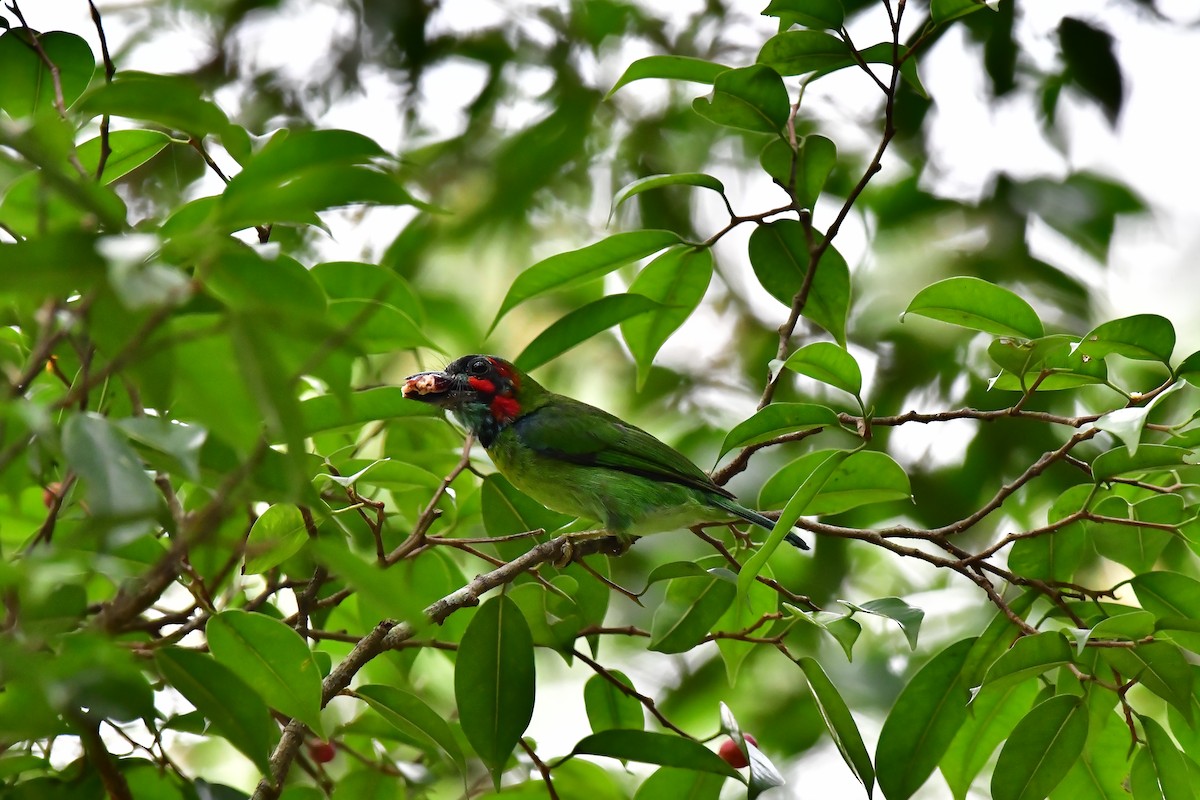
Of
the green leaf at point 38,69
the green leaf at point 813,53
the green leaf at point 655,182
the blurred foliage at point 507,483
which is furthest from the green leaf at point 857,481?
the green leaf at point 38,69

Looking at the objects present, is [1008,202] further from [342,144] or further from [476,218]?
[342,144]

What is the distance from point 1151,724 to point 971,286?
80 centimetres

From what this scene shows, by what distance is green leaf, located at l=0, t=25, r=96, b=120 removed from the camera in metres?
1.87

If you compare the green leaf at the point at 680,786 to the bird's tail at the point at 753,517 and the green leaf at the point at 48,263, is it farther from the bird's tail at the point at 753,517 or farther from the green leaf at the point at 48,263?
the green leaf at the point at 48,263

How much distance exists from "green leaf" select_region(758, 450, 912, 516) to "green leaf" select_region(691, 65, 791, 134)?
2.13ft

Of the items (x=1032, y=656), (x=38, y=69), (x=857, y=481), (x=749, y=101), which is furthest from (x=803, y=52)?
(x=38, y=69)

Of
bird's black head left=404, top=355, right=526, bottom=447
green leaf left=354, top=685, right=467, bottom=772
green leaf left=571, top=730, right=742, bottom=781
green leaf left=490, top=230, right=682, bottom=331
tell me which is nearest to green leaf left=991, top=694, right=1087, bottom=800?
green leaf left=571, top=730, right=742, bottom=781

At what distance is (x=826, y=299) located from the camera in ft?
7.51

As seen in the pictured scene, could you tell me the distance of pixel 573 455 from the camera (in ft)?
10.1

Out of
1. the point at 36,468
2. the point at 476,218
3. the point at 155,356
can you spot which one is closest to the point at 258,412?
the point at 155,356

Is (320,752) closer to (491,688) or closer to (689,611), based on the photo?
(491,688)

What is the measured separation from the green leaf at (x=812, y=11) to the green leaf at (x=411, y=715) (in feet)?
4.56

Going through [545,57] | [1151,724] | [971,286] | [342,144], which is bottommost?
[1151,724]

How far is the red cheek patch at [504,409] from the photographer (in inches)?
129
